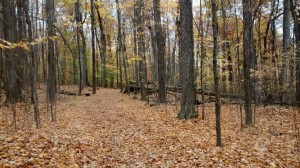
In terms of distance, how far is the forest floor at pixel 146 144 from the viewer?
591 centimetres

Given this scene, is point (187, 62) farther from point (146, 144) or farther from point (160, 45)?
point (160, 45)

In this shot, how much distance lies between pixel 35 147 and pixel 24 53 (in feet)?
12.0

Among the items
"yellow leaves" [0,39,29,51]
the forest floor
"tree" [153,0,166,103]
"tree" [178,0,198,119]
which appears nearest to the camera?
"yellow leaves" [0,39,29,51]

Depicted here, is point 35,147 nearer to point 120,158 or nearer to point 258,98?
point 120,158

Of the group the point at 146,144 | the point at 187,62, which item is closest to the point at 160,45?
the point at 187,62

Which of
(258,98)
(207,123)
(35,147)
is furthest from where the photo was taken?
(258,98)

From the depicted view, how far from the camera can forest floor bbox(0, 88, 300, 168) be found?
19.4 feet

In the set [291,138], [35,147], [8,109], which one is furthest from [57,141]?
[291,138]

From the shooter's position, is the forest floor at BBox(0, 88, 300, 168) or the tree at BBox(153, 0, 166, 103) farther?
the tree at BBox(153, 0, 166, 103)

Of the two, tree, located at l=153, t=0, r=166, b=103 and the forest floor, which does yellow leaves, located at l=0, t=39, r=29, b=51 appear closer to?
the forest floor

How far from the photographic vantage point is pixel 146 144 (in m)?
7.69

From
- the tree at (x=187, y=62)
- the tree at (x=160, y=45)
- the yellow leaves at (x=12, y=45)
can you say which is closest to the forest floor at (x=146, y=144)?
the tree at (x=187, y=62)

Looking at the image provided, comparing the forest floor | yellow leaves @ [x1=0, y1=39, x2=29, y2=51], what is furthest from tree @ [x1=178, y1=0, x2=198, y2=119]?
yellow leaves @ [x1=0, y1=39, x2=29, y2=51]

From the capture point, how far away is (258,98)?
15117 mm
